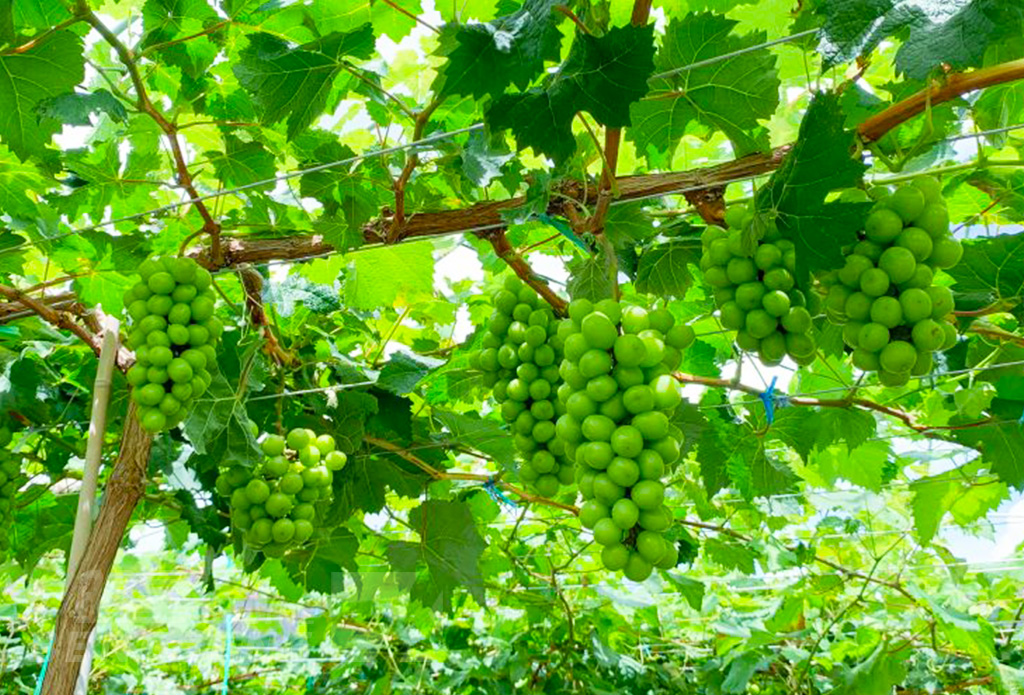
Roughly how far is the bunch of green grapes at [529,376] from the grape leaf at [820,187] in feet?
1.56

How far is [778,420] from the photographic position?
2.61 metres

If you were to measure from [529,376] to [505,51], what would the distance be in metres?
0.64

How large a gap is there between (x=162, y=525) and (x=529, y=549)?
180 cm

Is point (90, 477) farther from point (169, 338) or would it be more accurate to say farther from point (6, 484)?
point (6, 484)

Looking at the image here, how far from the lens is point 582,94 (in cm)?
132

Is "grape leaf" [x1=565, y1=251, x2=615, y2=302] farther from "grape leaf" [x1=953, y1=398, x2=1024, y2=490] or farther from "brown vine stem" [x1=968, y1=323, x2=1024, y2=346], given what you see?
"grape leaf" [x1=953, y1=398, x2=1024, y2=490]

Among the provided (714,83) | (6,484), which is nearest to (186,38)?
(714,83)

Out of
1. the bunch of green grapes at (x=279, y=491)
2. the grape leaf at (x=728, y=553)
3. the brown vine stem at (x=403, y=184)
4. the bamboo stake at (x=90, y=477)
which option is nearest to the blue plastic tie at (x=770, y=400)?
the brown vine stem at (x=403, y=184)

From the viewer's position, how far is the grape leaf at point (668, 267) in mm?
1796

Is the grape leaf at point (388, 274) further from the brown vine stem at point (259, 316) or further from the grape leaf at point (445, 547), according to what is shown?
the grape leaf at point (445, 547)

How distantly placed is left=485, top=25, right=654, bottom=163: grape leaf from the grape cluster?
2.11 meters

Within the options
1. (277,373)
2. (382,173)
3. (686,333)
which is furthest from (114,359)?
(686,333)

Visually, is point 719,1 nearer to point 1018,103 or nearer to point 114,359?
point 1018,103

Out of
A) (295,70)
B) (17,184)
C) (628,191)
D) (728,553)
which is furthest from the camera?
(728,553)
